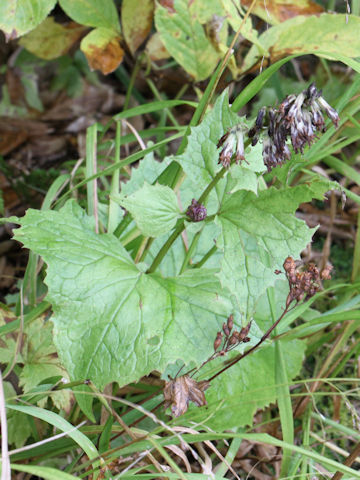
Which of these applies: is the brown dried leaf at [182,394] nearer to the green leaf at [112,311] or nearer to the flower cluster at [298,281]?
the green leaf at [112,311]

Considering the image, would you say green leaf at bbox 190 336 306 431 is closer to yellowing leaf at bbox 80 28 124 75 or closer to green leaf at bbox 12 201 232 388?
green leaf at bbox 12 201 232 388

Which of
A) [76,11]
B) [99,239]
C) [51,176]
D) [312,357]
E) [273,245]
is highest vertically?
[76,11]

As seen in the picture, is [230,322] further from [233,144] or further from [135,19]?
[135,19]

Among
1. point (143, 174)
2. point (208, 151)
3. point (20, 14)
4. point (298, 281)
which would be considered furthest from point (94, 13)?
point (298, 281)

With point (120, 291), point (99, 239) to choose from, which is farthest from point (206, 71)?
point (120, 291)

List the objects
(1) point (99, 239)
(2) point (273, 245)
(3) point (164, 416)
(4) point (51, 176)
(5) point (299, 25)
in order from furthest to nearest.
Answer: (4) point (51, 176), (5) point (299, 25), (3) point (164, 416), (1) point (99, 239), (2) point (273, 245)

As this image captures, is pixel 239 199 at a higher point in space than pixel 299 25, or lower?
lower

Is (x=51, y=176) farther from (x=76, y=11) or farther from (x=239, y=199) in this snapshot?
(x=239, y=199)
